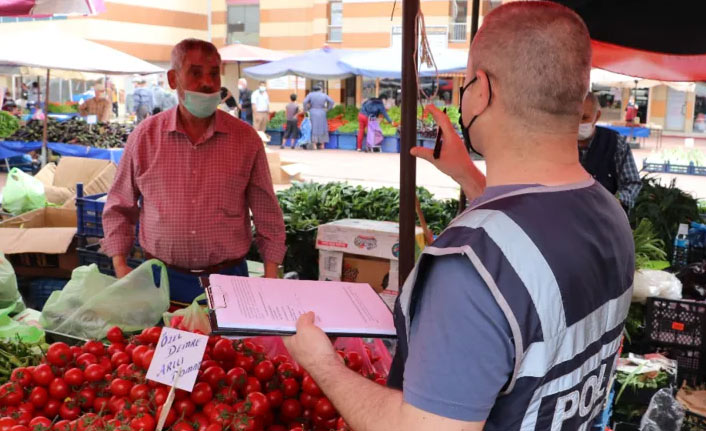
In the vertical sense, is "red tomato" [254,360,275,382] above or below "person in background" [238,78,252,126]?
below

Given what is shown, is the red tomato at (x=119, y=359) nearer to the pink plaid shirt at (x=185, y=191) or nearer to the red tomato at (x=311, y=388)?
the red tomato at (x=311, y=388)

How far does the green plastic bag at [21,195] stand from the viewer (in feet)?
22.4

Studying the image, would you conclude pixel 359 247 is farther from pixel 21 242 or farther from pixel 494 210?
pixel 494 210

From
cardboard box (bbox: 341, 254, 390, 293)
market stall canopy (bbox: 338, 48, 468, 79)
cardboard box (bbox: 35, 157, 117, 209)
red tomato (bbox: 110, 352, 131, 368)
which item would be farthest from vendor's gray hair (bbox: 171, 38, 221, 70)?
market stall canopy (bbox: 338, 48, 468, 79)

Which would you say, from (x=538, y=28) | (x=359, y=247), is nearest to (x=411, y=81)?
(x=538, y=28)

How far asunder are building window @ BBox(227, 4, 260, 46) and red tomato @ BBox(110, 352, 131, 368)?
3188 centimetres

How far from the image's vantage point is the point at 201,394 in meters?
1.88

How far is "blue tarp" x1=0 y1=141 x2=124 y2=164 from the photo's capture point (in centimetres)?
1173

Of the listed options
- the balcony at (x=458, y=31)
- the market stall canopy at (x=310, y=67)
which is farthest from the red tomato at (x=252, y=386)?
the balcony at (x=458, y=31)

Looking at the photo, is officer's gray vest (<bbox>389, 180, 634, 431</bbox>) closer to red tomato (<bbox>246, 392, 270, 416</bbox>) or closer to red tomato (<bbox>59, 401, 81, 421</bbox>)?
red tomato (<bbox>246, 392, 270, 416</bbox>)

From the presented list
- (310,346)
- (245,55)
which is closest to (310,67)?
(245,55)

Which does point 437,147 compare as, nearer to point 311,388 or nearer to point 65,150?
point 311,388

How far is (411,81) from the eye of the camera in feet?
7.28

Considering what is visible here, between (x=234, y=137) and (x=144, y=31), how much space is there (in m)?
29.4
